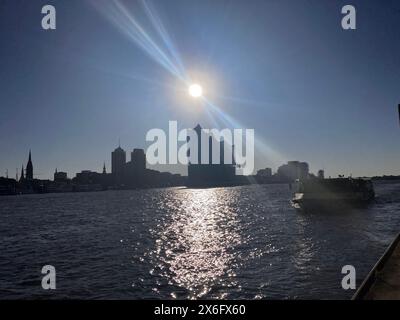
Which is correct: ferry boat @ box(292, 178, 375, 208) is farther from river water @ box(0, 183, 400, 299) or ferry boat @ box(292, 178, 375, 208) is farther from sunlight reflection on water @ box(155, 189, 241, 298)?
sunlight reflection on water @ box(155, 189, 241, 298)

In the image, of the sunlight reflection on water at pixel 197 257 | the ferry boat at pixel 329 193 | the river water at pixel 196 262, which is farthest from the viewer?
the ferry boat at pixel 329 193

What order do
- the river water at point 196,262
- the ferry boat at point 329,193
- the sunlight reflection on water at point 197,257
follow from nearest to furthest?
the river water at point 196,262, the sunlight reflection on water at point 197,257, the ferry boat at point 329,193

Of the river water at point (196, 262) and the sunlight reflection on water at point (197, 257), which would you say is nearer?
the river water at point (196, 262)

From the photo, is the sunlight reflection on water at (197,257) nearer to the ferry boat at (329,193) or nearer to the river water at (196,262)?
the river water at (196,262)

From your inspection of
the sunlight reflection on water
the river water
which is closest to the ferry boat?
the river water

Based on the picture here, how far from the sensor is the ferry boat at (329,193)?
259 feet

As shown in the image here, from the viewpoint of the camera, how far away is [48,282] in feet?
75.5

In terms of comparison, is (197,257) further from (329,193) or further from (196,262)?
(329,193)

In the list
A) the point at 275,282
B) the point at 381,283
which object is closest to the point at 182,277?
the point at 275,282

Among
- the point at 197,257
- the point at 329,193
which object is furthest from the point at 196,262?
the point at 329,193

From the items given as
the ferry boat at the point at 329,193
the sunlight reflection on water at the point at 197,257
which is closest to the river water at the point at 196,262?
the sunlight reflection on water at the point at 197,257

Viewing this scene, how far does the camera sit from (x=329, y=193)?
81062 millimetres

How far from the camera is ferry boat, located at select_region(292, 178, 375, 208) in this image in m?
78.9
